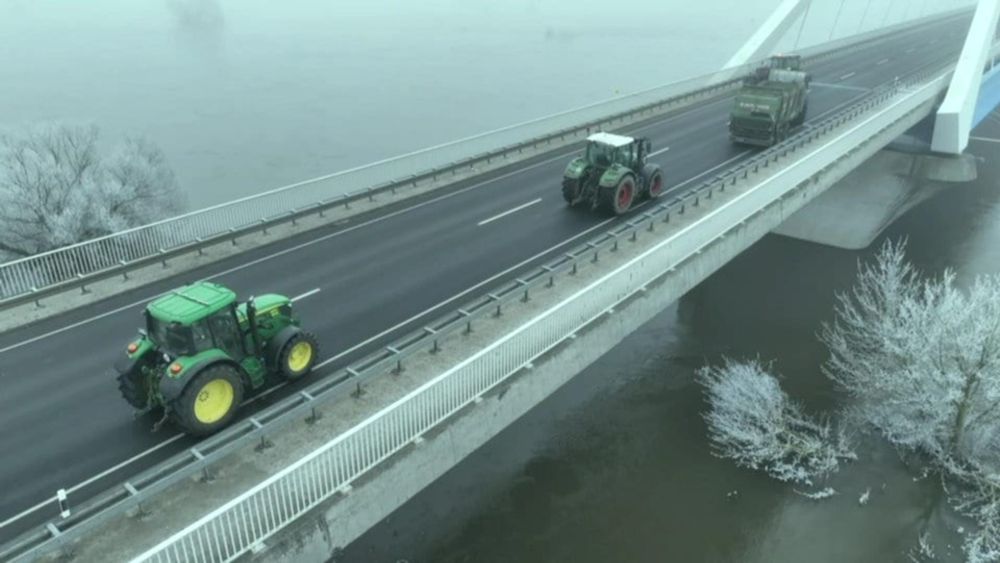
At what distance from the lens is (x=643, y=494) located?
17.7 metres

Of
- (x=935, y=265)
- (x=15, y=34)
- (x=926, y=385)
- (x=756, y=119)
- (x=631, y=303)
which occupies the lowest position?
(x=935, y=265)

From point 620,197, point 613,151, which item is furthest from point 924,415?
point 613,151

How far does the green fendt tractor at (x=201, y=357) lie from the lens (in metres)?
10.7

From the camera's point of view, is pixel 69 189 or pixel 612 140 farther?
pixel 69 189

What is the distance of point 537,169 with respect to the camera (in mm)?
25203

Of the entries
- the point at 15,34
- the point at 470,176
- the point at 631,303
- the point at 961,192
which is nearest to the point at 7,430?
the point at 631,303

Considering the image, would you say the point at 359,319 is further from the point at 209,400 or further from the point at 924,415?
the point at 924,415

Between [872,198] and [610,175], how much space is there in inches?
915

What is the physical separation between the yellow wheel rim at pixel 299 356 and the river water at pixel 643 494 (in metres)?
5.17

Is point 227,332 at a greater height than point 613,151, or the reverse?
point 613,151

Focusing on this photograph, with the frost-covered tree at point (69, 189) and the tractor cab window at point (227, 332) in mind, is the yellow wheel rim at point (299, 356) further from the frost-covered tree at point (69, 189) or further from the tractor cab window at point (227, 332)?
the frost-covered tree at point (69, 189)

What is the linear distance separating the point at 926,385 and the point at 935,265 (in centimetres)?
1686

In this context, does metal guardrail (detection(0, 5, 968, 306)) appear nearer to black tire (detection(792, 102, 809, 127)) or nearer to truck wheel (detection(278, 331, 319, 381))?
black tire (detection(792, 102, 809, 127))

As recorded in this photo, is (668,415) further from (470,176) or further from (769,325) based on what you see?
(470,176)
